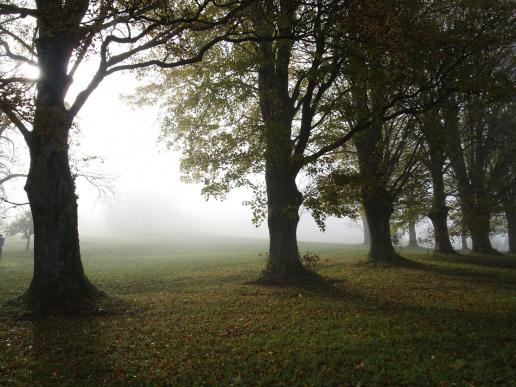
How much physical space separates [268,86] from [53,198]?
879 centimetres

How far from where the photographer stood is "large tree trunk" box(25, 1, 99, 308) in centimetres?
1050

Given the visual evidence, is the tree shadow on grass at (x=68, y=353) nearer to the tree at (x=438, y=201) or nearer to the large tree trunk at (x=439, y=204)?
the tree at (x=438, y=201)

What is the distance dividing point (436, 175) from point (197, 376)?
874 inches

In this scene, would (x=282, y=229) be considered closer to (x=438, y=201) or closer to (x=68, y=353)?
(x=68, y=353)

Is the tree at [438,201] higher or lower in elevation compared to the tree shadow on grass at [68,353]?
higher

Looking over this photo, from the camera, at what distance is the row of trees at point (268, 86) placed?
9.48 meters

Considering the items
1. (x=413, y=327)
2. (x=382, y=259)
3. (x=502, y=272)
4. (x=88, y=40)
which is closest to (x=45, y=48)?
(x=88, y=40)

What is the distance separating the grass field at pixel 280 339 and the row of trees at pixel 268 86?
8.24ft

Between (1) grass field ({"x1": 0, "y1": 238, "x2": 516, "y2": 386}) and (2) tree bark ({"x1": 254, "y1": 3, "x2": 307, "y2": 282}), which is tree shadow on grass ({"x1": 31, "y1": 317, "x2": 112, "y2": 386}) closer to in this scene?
(1) grass field ({"x1": 0, "y1": 238, "x2": 516, "y2": 386})

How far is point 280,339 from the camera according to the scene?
7809 mm

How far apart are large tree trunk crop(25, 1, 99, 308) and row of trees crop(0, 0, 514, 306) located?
0.10 feet

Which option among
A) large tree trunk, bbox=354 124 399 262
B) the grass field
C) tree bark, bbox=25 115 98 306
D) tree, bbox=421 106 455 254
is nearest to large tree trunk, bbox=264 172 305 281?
the grass field

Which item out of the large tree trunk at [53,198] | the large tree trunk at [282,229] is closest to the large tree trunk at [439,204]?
the large tree trunk at [282,229]

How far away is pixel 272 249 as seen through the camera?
51.0 feet
